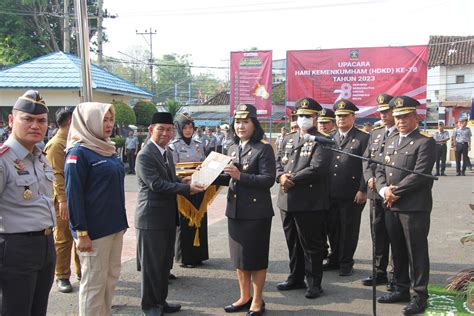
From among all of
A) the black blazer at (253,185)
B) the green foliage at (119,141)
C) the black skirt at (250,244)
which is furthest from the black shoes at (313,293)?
the green foliage at (119,141)

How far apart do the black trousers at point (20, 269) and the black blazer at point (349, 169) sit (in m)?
3.62

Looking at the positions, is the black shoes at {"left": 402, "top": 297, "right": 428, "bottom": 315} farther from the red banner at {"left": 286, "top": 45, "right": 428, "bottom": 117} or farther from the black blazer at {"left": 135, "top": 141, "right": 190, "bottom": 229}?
the red banner at {"left": 286, "top": 45, "right": 428, "bottom": 117}

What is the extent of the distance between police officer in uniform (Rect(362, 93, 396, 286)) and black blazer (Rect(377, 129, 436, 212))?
12.9 inches

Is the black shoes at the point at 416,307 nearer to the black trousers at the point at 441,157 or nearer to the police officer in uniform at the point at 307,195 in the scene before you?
the police officer in uniform at the point at 307,195

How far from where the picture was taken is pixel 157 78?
78.1m

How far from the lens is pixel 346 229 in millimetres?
5703

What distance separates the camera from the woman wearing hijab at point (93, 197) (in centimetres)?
351

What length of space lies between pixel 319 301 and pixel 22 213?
3.10 metres

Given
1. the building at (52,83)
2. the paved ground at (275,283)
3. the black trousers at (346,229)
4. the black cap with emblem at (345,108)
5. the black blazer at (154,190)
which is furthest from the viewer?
the building at (52,83)

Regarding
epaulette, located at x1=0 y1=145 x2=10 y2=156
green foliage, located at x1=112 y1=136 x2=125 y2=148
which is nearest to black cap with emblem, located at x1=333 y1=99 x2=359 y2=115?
epaulette, located at x1=0 y1=145 x2=10 y2=156

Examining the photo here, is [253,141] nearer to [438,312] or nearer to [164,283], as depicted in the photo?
[164,283]

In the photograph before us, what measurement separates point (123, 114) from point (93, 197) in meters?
16.4

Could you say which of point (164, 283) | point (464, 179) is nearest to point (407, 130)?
point (164, 283)

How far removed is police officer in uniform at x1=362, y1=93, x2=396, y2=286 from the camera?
199 inches
